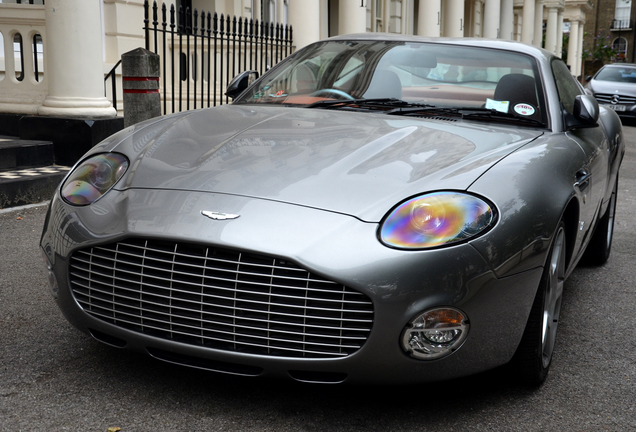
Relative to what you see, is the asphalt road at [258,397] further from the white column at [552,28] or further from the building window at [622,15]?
the building window at [622,15]

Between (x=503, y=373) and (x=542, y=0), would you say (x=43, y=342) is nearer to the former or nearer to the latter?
(x=503, y=373)

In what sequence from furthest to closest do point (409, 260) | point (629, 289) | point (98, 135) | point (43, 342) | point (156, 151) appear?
point (98, 135) → point (629, 289) → point (43, 342) → point (156, 151) → point (409, 260)

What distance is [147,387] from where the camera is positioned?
2686mm

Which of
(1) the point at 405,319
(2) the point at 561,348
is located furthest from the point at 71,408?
(2) the point at 561,348

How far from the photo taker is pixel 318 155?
276cm

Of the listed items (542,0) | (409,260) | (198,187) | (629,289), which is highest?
(542,0)

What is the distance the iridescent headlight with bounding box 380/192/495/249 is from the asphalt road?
64cm

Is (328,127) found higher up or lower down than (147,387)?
higher up

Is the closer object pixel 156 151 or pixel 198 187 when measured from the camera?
pixel 198 187

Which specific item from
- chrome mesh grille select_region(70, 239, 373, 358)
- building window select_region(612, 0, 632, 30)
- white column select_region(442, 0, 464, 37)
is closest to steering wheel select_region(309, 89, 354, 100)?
chrome mesh grille select_region(70, 239, 373, 358)

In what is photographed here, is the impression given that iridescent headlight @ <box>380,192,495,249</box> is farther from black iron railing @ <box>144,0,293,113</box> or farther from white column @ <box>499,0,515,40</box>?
white column @ <box>499,0,515,40</box>

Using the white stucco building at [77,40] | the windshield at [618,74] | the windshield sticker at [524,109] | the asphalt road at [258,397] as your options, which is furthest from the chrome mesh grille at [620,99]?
the asphalt road at [258,397]

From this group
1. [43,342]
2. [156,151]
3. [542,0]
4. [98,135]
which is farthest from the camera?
[542,0]

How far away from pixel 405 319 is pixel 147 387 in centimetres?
101
